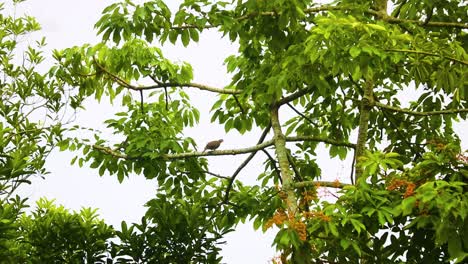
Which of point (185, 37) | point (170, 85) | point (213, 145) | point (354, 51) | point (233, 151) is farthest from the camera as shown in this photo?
point (170, 85)

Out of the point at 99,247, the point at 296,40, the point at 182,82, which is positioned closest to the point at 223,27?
the point at 296,40

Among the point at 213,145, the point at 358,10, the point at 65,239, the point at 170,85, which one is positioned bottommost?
the point at 65,239

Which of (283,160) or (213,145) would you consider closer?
(283,160)

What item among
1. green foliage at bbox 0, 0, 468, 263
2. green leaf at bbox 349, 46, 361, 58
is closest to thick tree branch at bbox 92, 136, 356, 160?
green foliage at bbox 0, 0, 468, 263

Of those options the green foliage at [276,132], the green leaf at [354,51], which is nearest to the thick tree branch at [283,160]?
the green foliage at [276,132]

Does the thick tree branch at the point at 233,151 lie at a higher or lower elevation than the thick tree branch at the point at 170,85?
lower

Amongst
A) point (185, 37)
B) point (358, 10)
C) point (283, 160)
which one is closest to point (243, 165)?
point (283, 160)

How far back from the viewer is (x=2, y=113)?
27.2 ft

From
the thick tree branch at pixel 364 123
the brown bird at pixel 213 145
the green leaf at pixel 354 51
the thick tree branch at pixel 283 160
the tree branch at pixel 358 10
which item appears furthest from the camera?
the brown bird at pixel 213 145

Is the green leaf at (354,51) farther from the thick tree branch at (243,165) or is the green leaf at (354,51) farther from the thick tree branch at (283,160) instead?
the thick tree branch at (243,165)

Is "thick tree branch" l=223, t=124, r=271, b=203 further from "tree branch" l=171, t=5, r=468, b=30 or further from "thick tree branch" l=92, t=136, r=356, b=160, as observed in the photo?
"tree branch" l=171, t=5, r=468, b=30

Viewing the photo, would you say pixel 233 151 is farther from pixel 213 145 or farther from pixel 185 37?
pixel 185 37

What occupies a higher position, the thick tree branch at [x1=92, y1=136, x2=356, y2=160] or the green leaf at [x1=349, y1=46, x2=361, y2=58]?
the thick tree branch at [x1=92, y1=136, x2=356, y2=160]

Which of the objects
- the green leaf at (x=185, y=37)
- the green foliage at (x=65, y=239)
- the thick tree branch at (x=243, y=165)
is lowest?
the green foliage at (x=65, y=239)
